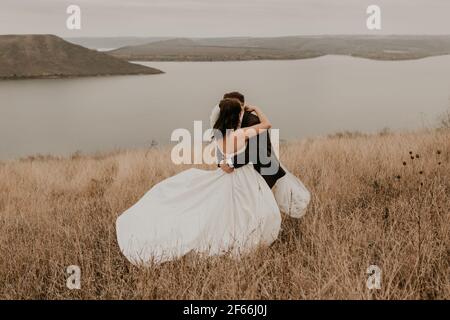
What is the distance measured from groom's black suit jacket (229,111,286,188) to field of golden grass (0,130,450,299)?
532 millimetres

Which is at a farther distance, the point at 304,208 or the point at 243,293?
the point at 304,208

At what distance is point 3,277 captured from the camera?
4.23 meters

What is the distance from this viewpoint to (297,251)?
4.25 meters

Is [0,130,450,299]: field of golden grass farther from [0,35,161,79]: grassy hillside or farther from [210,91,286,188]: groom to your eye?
[0,35,161,79]: grassy hillside

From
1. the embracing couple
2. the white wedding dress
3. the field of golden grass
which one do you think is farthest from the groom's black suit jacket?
the field of golden grass

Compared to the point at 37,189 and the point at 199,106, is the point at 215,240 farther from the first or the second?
the point at 199,106

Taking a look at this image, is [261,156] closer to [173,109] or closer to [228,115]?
[228,115]

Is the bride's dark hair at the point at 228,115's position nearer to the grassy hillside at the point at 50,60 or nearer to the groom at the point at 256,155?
the groom at the point at 256,155

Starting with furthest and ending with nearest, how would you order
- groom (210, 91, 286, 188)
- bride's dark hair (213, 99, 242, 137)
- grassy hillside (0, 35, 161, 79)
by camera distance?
grassy hillside (0, 35, 161, 79)
groom (210, 91, 286, 188)
bride's dark hair (213, 99, 242, 137)

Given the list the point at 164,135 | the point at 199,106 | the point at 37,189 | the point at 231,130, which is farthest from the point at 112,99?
the point at 231,130

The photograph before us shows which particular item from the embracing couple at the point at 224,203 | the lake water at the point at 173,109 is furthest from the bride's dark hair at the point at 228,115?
the lake water at the point at 173,109

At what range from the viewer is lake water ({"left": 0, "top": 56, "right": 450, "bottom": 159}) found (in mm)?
31953

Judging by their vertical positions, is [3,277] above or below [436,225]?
below
